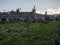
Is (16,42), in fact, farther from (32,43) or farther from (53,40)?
(53,40)

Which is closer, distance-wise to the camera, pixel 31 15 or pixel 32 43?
pixel 32 43

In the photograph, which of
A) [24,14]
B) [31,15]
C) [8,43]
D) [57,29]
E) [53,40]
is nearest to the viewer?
[8,43]

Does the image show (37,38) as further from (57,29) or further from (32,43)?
(57,29)

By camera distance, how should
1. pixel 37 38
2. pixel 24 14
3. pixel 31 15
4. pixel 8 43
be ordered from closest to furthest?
pixel 8 43 < pixel 37 38 < pixel 31 15 < pixel 24 14

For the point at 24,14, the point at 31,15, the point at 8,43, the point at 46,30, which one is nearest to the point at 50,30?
the point at 46,30

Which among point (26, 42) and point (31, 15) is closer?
point (26, 42)

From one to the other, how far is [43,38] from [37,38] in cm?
38

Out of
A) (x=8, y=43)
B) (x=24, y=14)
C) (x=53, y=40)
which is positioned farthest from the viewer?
(x=24, y=14)

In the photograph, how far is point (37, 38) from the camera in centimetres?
1316

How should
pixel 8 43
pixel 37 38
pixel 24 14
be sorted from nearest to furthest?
1. pixel 8 43
2. pixel 37 38
3. pixel 24 14

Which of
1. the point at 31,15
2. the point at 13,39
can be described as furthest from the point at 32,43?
the point at 31,15

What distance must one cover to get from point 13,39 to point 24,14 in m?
38.0

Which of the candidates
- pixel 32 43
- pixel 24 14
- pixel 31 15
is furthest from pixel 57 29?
pixel 24 14

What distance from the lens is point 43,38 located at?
1308 cm
